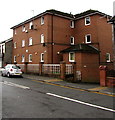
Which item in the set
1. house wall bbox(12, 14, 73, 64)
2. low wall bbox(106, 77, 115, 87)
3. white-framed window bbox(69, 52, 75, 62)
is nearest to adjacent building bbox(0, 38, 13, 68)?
house wall bbox(12, 14, 73, 64)

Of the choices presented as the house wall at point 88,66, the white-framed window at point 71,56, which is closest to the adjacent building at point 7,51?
the white-framed window at point 71,56

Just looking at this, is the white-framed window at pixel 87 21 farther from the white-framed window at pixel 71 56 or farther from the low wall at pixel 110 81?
the low wall at pixel 110 81

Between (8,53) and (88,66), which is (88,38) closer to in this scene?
(88,66)

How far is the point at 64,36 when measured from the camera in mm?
24047

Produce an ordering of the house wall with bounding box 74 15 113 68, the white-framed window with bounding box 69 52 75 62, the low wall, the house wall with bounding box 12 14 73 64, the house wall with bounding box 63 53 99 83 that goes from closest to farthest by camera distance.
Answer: the low wall, the house wall with bounding box 63 53 99 83, the white-framed window with bounding box 69 52 75 62, the house wall with bounding box 12 14 73 64, the house wall with bounding box 74 15 113 68

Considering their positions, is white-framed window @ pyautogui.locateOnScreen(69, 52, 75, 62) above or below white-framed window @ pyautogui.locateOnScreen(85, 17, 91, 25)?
below

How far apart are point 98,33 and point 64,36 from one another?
5549 millimetres

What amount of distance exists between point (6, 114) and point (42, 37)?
62.5ft

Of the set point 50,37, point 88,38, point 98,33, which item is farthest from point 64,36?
point 98,33

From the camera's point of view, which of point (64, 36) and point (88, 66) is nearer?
point (88, 66)

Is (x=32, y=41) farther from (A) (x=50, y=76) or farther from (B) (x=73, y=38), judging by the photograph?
(A) (x=50, y=76)

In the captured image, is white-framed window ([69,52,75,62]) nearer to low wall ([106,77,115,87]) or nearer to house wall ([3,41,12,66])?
low wall ([106,77,115,87])

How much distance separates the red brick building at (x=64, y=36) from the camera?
22.0 m

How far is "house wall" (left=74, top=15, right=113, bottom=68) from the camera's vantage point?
22.4 metres
